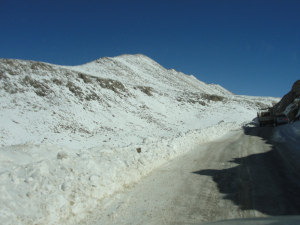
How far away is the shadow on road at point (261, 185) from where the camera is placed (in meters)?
5.39

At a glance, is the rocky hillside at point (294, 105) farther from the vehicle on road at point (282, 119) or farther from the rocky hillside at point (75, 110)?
the rocky hillside at point (75, 110)

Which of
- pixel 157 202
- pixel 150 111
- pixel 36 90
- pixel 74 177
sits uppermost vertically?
pixel 36 90

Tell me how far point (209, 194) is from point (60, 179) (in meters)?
4.08

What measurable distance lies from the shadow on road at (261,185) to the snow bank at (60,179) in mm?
2823

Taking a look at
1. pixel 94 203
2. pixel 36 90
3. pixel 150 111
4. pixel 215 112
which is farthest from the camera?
pixel 215 112

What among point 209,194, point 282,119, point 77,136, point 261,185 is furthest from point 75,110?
point 282,119

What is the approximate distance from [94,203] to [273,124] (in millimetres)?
25724

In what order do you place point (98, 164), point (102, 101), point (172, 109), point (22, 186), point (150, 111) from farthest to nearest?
point (172, 109) < point (150, 111) < point (102, 101) < point (98, 164) < point (22, 186)

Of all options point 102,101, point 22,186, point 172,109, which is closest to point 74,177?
point 22,186

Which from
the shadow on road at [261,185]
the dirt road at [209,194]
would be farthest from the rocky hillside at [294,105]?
the dirt road at [209,194]

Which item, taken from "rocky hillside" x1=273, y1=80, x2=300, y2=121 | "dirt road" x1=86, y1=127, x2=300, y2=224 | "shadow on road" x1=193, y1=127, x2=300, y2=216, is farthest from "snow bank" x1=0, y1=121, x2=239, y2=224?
"rocky hillside" x1=273, y1=80, x2=300, y2=121

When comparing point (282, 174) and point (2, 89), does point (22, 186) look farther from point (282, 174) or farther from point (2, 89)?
point (2, 89)

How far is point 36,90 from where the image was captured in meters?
25.2

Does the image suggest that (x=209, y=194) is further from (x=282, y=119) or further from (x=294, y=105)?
(x=294, y=105)
